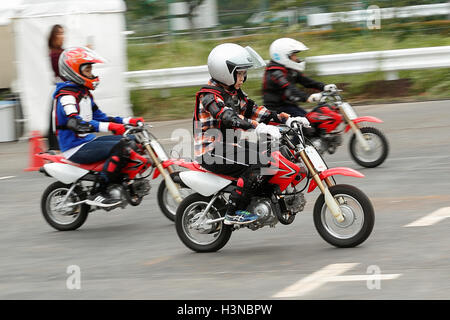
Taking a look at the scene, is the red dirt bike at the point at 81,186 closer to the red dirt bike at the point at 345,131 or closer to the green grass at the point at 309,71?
the red dirt bike at the point at 345,131

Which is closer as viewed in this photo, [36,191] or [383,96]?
[36,191]

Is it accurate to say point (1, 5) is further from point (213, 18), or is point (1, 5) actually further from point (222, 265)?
point (222, 265)

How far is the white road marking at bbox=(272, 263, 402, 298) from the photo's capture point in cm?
629

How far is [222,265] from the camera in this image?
7.38 metres

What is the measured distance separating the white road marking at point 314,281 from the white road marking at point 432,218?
1.56 m

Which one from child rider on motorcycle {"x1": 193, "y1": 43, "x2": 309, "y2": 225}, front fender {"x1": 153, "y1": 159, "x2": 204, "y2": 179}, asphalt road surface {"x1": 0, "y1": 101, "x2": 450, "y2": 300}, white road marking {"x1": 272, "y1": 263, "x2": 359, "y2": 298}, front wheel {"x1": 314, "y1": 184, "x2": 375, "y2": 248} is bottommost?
asphalt road surface {"x1": 0, "y1": 101, "x2": 450, "y2": 300}

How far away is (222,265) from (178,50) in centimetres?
1320

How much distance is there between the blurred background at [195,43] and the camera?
16.1m

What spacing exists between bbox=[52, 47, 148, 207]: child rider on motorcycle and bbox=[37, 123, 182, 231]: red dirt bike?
0.07 meters

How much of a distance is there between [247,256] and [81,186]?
2501mm

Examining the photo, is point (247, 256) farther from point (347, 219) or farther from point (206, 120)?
point (206, 120)

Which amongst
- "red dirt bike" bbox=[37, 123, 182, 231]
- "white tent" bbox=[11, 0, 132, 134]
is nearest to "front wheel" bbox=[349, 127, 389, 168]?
"red dirt bike" bbox=[37, 123, 182, 231]

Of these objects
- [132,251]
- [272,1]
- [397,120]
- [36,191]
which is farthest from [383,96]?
[132,251]

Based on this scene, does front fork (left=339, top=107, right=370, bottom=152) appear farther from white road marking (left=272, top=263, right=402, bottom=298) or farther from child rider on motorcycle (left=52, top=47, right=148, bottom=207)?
white road marking (left=272, top=263, right=402, bottom=298)
